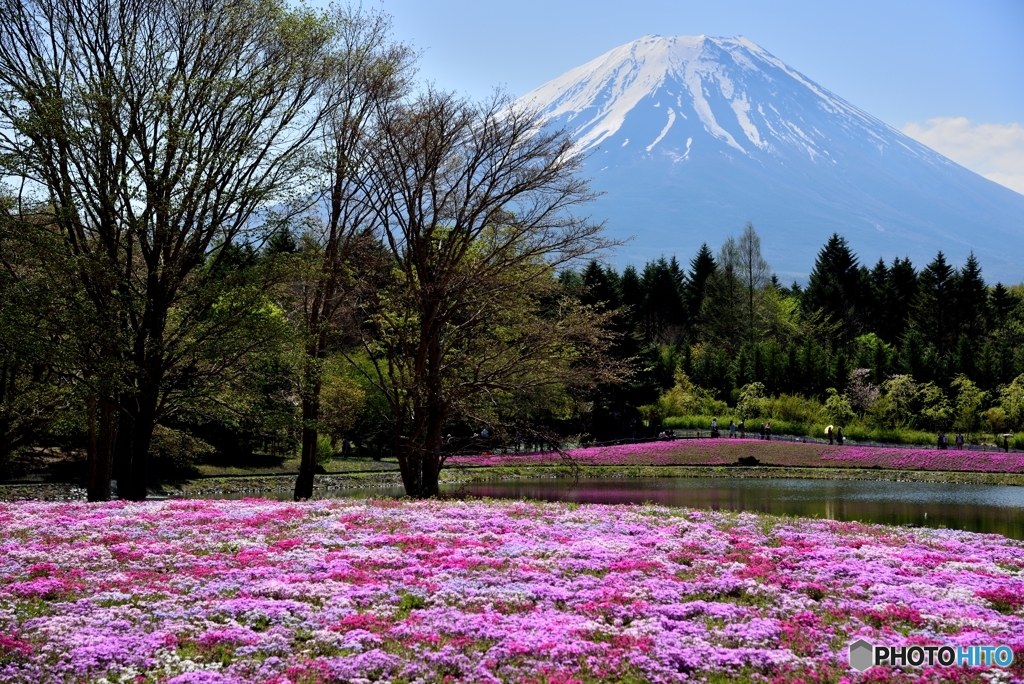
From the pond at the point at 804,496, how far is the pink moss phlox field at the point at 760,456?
660cm

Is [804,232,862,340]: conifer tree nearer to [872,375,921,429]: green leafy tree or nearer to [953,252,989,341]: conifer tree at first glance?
[953,252,989,341]: conifer tree

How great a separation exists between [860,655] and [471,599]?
15.6ft

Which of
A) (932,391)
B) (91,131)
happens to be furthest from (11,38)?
(932,391)

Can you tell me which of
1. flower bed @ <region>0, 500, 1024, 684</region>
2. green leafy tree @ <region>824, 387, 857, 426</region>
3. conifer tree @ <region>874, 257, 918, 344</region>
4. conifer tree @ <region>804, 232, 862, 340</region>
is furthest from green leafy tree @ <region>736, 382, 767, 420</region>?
flower bed @ <region>0, 500, 1024, 684</region>

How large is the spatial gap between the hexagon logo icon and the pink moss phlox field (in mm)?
43986

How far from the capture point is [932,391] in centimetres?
6469

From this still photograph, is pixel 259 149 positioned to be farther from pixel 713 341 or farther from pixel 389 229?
pixel 713 341

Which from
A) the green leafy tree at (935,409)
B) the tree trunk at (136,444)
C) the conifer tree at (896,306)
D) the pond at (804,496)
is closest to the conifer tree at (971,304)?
the conifer tree at (896,306)

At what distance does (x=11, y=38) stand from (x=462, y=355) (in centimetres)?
1460

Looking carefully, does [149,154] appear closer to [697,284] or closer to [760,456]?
[760,456]

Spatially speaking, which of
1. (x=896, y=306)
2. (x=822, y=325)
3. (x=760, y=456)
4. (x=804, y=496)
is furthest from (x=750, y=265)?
(x=804, y=496)

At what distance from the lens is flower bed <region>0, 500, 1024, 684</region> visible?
9.20 m

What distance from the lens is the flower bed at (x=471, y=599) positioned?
30.2 feet

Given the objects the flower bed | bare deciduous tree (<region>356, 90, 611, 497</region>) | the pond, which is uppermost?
bare deciduous tree (<region>356, 90, 611, 497</region>)
